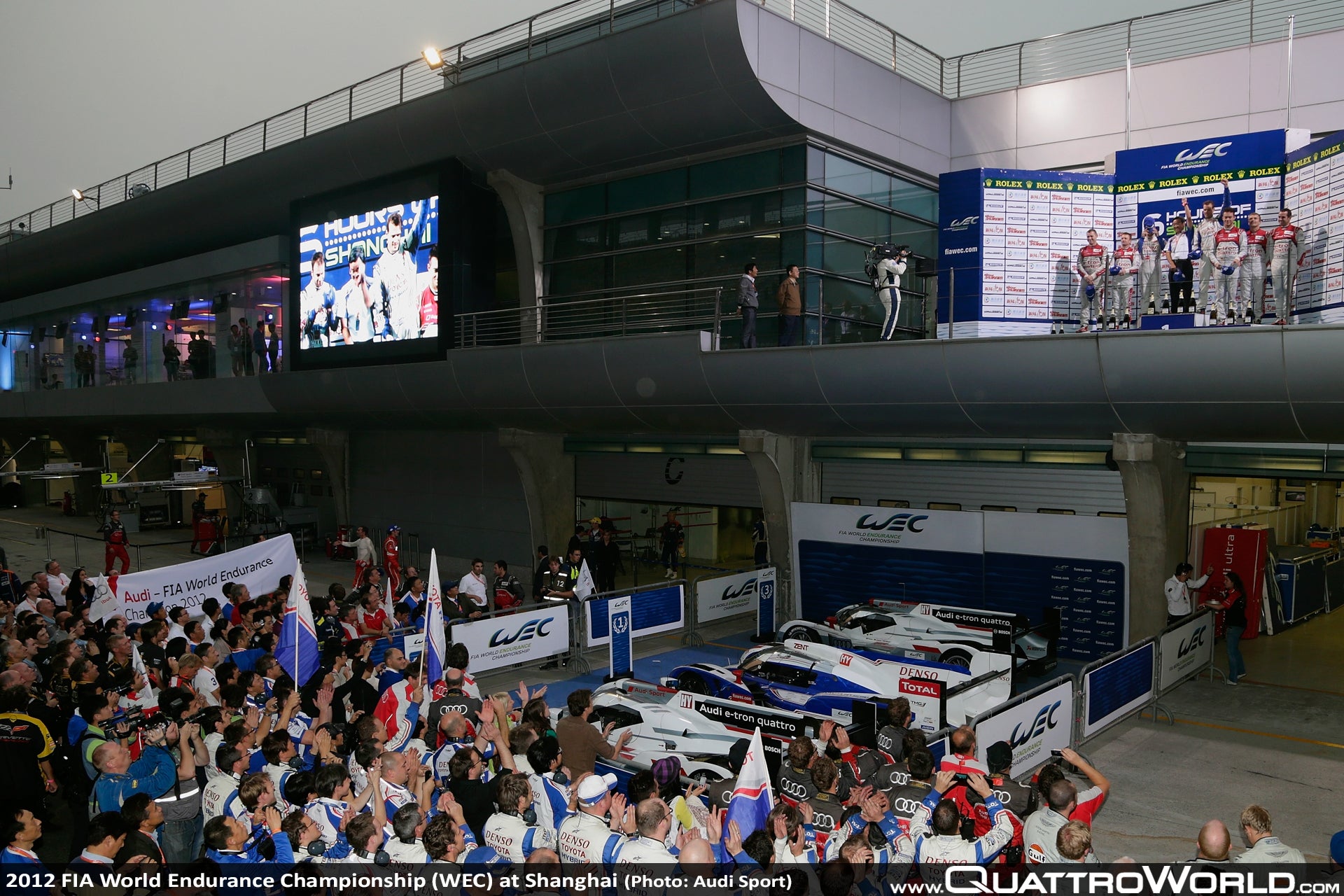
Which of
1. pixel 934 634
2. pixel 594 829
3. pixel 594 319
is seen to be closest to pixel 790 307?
pixel 594 319

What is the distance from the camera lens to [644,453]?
2480 cm

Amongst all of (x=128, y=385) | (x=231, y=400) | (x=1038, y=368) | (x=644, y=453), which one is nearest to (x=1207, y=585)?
(x=1038, y=368)

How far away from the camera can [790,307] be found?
1844 centimetres

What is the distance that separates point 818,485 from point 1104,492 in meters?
6.21

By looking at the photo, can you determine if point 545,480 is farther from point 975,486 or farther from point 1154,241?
point 1154,241

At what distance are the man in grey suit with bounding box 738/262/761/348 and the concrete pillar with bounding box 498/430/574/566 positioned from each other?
8486 millimetres

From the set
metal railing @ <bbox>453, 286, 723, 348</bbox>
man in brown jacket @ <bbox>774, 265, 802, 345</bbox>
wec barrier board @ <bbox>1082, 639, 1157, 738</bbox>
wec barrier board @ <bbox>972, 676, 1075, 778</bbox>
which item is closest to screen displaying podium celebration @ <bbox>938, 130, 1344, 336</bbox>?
man in brown jacket @ <bbox>774, 265, 802, 345</bbox>

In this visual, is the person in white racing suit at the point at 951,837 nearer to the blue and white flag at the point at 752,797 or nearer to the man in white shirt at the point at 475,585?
the blue and white flag at the point at 752,797

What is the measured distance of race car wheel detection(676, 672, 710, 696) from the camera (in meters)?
13.6

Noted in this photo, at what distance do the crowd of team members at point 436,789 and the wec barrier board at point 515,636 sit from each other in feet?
14.1

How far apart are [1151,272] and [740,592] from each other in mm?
9707

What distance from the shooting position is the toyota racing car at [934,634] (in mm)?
15344

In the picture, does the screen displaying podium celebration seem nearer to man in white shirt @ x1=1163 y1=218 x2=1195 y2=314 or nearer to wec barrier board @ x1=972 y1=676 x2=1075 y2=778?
man in white shirt @ x1=1163 y1=218 x2=1195 y2=314

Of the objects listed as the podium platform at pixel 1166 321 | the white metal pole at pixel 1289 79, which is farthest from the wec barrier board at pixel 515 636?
the white metal pole at pixel 1289 79
